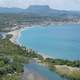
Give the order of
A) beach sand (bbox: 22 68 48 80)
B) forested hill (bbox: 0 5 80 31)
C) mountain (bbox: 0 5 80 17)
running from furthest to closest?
mountain (bbox: 0 5 80 17)
forested hill (bbox: 0 5 80 31)
beach sand (bbox: 22 68 48 80)

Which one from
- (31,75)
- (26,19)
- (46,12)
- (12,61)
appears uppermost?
(12,61)

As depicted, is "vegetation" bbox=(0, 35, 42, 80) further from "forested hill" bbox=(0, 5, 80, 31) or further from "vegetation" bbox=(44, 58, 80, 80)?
"forested hill" bbox=(0, 5, 80, 31)

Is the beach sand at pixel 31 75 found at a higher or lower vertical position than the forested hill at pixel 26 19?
higher

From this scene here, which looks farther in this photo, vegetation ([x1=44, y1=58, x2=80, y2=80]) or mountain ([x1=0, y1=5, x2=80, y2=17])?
mountain ([x1=0, y1=5, x2=80, y2=17])

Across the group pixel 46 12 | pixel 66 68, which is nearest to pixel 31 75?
pixel 66 68

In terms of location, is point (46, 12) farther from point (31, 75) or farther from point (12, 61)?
point (31, 75)

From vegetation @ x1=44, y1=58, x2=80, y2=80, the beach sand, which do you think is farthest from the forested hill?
the beach sand

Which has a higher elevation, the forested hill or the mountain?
the forested hill

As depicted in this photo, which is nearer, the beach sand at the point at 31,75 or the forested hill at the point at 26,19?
the beach sand at the point at 31,75

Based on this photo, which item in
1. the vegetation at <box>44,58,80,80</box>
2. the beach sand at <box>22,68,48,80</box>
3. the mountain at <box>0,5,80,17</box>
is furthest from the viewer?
the mountain at <box>0,5,80,17</box>

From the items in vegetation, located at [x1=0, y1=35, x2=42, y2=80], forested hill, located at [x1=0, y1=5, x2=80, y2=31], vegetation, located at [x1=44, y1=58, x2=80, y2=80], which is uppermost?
vegetation, located at [x1=0, y1=35, x2=42, y2=80]

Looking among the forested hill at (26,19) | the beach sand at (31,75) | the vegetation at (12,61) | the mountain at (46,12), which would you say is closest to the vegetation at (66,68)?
the beach sand at (31,75)

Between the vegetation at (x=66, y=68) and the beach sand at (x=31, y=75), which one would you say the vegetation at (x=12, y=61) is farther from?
the vegetation at (x=66, y=68)
